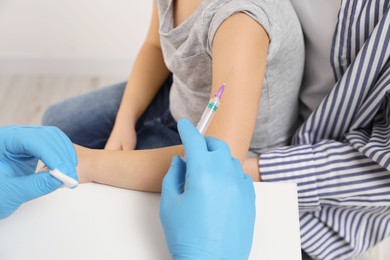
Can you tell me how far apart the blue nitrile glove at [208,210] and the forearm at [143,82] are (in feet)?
1.75

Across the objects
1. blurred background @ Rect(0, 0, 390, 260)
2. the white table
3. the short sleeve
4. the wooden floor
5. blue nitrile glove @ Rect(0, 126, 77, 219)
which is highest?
the short sleeve

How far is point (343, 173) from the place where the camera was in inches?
32.0

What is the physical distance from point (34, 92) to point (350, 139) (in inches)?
58.7

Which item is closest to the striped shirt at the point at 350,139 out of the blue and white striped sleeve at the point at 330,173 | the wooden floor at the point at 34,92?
the blue and white striped sleeve at the point at 330,173

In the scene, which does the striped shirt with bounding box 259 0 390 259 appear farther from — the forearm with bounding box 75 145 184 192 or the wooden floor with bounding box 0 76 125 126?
the wooden floor with bounding box 0 76 125 126

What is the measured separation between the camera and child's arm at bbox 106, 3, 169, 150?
3.47 feet

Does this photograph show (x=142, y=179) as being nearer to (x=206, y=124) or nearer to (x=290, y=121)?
(x=206, y=124)

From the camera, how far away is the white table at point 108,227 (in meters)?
0.59

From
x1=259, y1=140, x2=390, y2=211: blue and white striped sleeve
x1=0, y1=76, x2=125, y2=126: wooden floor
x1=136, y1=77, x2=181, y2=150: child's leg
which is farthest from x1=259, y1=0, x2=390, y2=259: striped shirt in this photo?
x1=0, y1=76, x2=125, y2=126: wooden floor

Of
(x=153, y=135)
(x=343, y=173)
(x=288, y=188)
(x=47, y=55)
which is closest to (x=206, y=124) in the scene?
(x=288, y=188)

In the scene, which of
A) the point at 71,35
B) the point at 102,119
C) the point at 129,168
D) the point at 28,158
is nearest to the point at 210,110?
the point at 129,168

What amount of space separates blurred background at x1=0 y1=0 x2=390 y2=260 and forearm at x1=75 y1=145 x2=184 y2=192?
1175mm

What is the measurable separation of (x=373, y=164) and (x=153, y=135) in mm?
514

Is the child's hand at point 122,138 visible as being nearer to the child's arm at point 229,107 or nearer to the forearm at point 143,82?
the forearm at point 143,82
